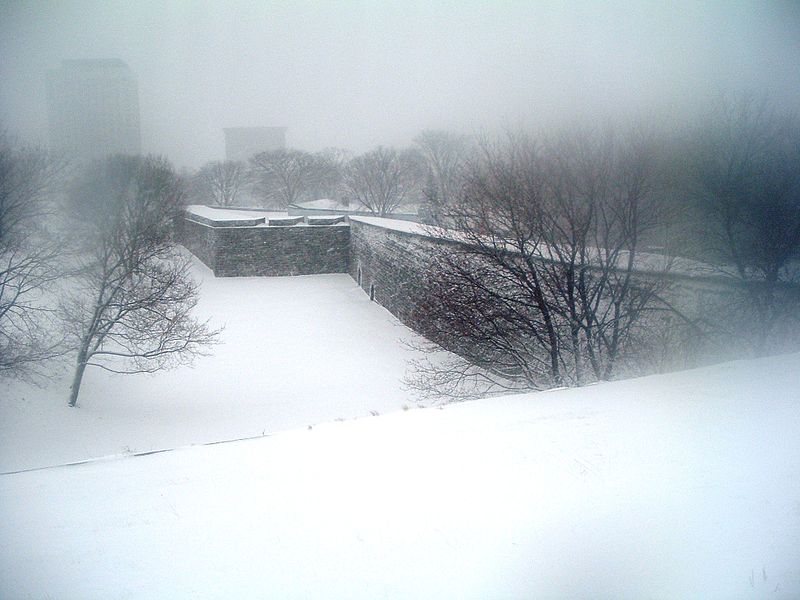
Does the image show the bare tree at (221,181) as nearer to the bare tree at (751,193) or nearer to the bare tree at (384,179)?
the bare tree at (384,179)

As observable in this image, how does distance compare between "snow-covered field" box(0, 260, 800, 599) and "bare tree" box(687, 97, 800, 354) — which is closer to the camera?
"snow-covered field" box(0, 260, 800, 599)

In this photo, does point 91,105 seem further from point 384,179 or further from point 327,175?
point 327,175

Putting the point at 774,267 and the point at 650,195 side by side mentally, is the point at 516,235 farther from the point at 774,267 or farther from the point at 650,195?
the point at 774,267

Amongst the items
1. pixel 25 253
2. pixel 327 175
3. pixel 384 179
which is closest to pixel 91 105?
pixel 25 253

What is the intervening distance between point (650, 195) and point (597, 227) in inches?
27.4

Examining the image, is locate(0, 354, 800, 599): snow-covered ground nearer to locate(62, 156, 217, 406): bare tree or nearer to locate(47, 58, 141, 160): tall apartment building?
locate(47, 58, 141, 160): tall apartment building

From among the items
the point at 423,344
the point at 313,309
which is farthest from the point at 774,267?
the point at 313,309

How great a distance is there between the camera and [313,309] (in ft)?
44.1

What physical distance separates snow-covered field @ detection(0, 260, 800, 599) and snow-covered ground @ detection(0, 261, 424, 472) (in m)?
2.57

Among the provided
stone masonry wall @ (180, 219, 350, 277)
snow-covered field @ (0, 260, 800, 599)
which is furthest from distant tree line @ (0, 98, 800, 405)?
stone masonry wall @ (180, 219, 350, 277)

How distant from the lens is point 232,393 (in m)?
8.11

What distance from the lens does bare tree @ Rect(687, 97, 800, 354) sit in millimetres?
6371

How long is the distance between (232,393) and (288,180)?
28.4 m

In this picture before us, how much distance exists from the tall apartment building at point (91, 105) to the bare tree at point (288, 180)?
89.2ft
